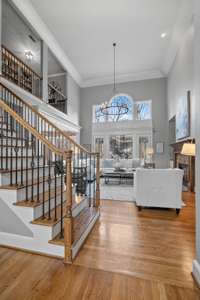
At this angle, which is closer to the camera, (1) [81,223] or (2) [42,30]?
(1) [81,223]

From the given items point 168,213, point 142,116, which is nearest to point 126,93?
point 142,116

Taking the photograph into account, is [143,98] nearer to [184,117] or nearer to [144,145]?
[144,145]

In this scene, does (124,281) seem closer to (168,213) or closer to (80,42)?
(168,213)

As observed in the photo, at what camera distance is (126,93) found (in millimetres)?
9109

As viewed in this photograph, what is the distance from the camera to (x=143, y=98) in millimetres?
8859

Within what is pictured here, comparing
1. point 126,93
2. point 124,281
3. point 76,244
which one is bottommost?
point 124,281

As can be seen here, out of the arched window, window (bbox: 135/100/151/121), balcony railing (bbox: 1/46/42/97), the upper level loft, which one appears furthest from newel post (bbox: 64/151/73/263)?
window (bbox: 135/100/151/121)

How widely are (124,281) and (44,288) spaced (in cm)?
76

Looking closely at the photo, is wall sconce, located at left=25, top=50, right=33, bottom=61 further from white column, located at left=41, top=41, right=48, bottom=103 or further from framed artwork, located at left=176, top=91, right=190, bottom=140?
framed artwork, located at left=176, top=91, right=190, bottom=140

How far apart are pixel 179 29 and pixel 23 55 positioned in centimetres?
560

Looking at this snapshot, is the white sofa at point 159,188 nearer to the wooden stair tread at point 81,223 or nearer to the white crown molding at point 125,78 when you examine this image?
the wooden stair tread at point 81,223

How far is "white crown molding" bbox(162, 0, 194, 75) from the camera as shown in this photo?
4.64 m

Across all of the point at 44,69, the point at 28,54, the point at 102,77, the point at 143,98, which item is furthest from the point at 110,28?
the point at 143,98

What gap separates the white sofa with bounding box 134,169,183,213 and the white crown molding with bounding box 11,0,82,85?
17.9 ft
